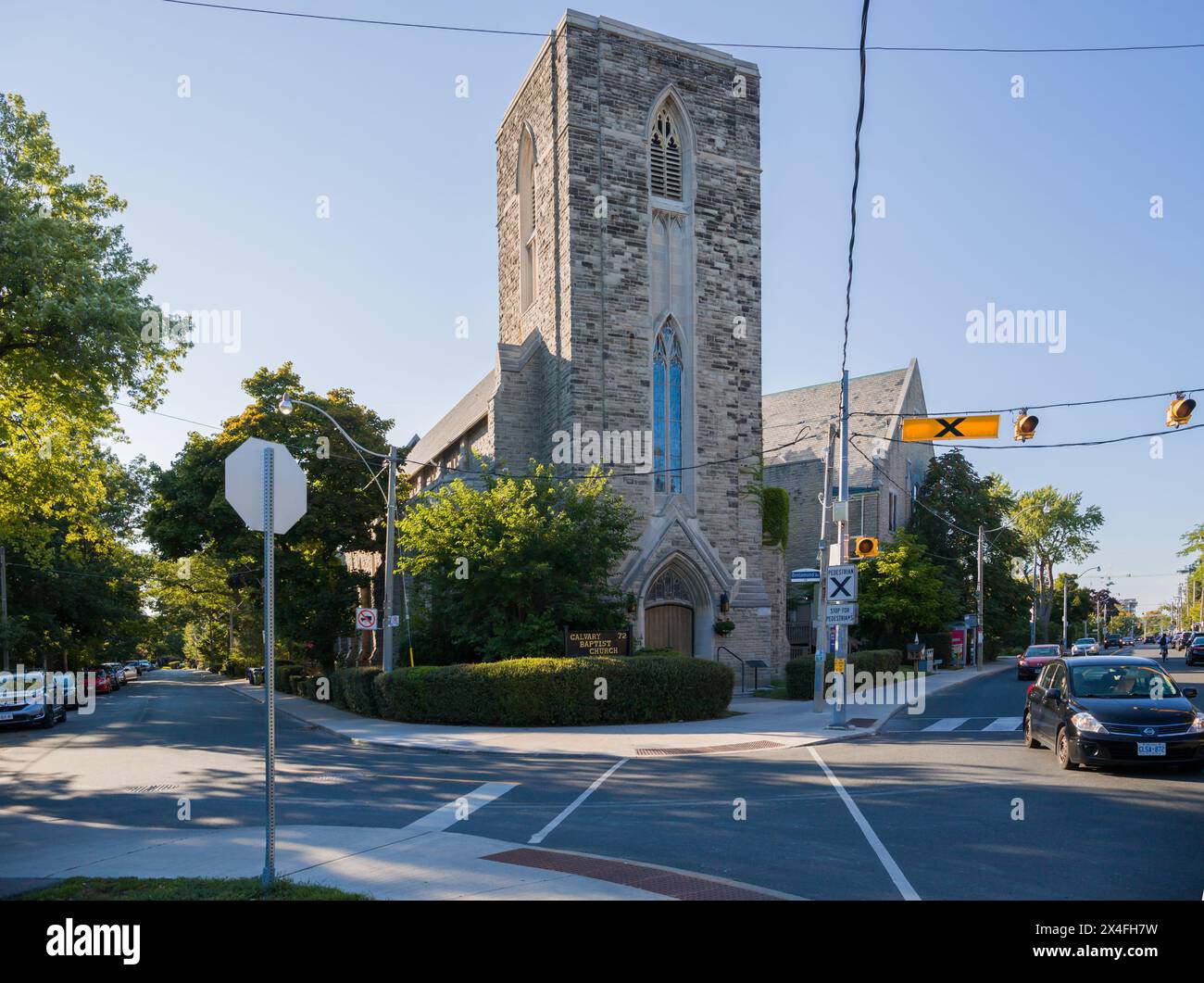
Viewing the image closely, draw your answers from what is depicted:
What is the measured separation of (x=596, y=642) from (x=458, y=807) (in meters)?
11.3

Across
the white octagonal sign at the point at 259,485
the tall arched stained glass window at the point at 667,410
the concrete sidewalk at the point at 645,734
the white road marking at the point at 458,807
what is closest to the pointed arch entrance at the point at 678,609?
the tall arched stained glass window at the point at 667,410

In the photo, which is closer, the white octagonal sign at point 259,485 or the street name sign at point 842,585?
the white octagonal sign at point 259,485

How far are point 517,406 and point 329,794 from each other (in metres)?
20.8

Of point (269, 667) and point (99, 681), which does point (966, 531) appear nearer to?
point (99, 681)

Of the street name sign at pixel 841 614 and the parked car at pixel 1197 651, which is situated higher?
the street name sign at pixel 841 614

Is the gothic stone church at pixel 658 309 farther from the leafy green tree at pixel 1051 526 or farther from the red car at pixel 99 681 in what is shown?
the leafy green tree at pixel 1051 526

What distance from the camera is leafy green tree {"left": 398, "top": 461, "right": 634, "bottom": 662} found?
2172 centimetres

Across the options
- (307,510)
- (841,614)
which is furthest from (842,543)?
(307,510)

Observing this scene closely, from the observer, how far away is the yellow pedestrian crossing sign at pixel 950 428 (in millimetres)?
14664

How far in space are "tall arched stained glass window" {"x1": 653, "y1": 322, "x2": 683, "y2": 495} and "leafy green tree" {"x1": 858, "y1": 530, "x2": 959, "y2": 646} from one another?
12830mm

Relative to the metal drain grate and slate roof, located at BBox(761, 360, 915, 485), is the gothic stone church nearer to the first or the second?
the metal drain grate

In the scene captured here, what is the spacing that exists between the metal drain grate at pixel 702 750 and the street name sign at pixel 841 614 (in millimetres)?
3820

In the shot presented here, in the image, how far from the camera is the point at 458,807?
10.2m
